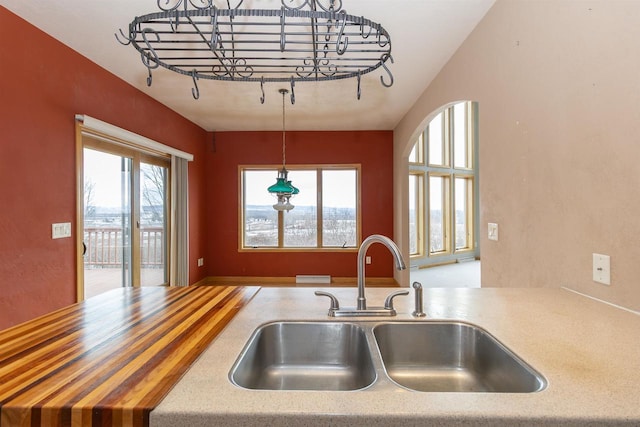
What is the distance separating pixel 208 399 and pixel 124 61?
10.4 feet

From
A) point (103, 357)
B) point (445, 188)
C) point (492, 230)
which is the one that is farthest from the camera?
point (445, 188)

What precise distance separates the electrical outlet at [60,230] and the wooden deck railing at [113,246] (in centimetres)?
33

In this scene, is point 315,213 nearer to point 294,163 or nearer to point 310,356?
point 294,163

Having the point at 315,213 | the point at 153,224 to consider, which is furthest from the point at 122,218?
the point at 315,213

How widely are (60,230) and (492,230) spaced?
3169 mm

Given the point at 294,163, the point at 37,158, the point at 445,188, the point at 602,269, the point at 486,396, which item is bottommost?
the point at 486,396

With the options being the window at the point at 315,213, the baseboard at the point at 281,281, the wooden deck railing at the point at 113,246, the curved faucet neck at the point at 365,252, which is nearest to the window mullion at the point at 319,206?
the window at the point at 315,213

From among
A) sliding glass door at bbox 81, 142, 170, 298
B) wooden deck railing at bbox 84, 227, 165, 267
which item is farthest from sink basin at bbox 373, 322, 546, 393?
wooden deck railing at bbox 84, 227, 165, 267

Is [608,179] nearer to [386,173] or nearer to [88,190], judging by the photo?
[88,190]

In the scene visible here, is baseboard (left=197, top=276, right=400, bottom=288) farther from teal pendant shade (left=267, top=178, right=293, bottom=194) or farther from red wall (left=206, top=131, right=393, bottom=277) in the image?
teal pendant shade (left=267, top=178, right=293, bottom=194)

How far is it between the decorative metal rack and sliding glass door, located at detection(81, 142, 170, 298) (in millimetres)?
1281

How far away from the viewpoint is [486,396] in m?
0.65

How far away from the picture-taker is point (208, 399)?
638 millimetres

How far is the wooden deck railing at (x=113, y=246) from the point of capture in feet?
9.55
